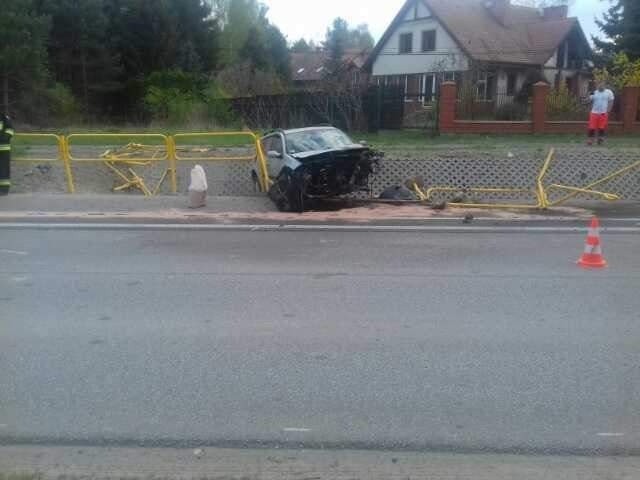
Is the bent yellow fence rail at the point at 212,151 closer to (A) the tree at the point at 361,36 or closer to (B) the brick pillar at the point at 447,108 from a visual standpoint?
(B) the brick pillar at the point at 447,108

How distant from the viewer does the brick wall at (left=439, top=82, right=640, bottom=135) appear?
22359 millimetres

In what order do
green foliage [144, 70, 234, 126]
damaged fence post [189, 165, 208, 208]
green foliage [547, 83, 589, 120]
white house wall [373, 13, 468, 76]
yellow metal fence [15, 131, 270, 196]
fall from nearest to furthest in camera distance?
damaged fence post [189, 165, 208, 208]
yellow metal fence [15, 131, 270, 196]
green foliage [547, 83, 589, 120]
green foliage [144, 70, 234, 126]
white house wall [373, 13, 468, 76]

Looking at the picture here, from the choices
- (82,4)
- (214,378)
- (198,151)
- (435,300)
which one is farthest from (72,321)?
(82,4)

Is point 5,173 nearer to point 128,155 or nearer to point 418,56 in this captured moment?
point 128,155

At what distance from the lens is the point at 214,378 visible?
4730 mm

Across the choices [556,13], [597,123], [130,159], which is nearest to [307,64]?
[556,13]

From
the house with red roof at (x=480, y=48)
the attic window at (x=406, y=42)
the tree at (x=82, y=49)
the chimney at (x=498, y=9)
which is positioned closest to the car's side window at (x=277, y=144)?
the house with red roof at (x=480, y=48)

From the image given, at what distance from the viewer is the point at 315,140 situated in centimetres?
1348

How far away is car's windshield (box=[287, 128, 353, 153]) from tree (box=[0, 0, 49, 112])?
77.6ft

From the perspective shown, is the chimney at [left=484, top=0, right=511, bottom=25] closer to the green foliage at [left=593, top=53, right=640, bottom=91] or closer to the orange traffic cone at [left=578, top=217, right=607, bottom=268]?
the green foliage at [left=593, top=53, right=640, bottom=91]

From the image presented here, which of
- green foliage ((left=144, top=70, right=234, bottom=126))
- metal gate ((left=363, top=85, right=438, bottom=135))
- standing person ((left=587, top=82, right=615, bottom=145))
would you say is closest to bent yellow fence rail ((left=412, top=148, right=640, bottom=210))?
standing person ((left=587, top=82, right=615, bottom=145))

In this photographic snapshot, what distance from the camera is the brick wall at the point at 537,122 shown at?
22.4 m

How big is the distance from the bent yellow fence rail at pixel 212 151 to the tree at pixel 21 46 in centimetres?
1362

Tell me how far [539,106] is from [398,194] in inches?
416
